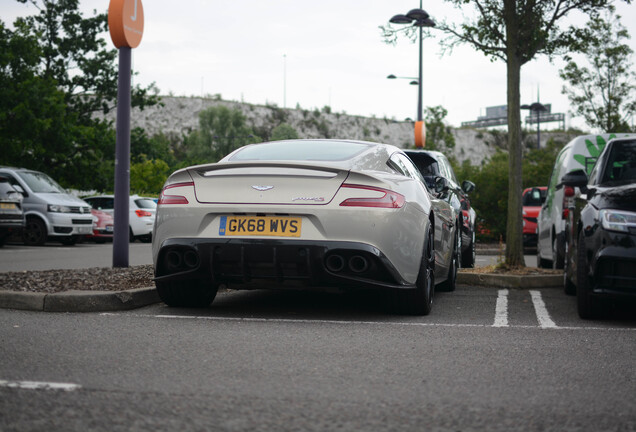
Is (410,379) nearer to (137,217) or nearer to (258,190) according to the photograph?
(258,190)

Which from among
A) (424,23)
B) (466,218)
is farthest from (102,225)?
(466,218)

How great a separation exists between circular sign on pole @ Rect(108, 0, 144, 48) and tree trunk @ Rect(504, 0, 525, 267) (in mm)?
5034

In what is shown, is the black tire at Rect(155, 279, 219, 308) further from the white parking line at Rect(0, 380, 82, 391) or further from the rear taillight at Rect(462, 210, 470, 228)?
the rear taillight at Rect(462, 210, 470, 228)

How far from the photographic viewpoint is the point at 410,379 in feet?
13.4

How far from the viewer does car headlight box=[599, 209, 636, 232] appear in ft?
19.8

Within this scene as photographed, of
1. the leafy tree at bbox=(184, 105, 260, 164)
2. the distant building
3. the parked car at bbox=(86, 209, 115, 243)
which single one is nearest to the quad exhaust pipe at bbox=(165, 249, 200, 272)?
the parked car at bbox=(86, 209, 115, 243)

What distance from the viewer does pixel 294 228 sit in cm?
592

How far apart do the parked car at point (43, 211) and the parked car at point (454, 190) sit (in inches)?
463

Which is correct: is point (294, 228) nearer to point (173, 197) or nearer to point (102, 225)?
point (173, 197)

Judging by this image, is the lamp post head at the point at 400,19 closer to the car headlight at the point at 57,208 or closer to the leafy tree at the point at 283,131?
the car headlight at the point at 57,208

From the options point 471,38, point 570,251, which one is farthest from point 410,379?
point 471,38

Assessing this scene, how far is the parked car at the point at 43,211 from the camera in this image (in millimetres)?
20812

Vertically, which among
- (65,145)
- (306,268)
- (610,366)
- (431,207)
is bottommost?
(610,366)

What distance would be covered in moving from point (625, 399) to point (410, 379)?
100 cm
